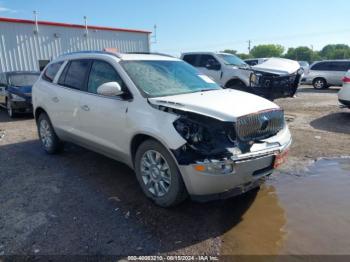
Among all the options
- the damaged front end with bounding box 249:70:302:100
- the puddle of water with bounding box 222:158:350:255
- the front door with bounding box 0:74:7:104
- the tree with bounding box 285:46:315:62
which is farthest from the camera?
the tree with bounding box 285:46:315:62

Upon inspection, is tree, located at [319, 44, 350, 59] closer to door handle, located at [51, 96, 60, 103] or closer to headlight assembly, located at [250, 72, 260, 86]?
headlight assembly, located at [250, 72, 260, 86]

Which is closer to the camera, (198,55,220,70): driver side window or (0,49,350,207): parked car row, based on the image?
(0,49,350,207): parked car row

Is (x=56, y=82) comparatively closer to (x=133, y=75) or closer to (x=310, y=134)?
(x=133, y=75)

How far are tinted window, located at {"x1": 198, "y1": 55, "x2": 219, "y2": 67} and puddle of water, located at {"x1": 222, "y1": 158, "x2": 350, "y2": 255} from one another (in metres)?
7.32

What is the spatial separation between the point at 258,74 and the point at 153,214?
663cm

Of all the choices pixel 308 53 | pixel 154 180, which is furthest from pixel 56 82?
pixel 308 53

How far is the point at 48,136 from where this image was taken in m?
6.12

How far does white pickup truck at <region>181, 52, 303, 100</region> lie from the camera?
348 inches

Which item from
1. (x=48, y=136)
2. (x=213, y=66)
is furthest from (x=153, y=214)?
(x=213, y=66)

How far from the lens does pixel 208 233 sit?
3.30 metres

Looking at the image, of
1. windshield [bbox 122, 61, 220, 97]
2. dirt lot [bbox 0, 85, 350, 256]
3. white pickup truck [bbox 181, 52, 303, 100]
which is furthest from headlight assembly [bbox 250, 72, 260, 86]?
windshield [bbox 122, 61, 220, 97]

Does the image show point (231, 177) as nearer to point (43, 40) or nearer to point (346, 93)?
point (346, 93)

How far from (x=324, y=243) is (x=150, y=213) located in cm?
186

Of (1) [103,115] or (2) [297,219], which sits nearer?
(2) [297,219]
